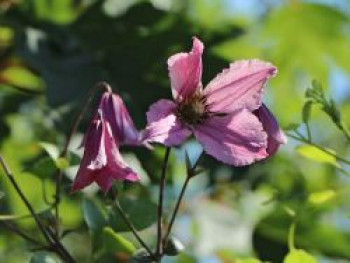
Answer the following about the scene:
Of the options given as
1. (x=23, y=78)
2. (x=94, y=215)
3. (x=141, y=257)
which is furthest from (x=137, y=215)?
(x=23, y=78)

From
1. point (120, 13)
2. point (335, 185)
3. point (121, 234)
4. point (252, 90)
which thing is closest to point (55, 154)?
point (121, 234)

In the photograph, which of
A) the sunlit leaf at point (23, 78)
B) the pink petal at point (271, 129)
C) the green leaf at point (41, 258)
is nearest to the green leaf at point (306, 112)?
the pink petal at point (271, 129)

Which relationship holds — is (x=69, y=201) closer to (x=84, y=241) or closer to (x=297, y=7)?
(x=84, y=241)

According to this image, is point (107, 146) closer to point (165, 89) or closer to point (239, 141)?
point (239, 141)

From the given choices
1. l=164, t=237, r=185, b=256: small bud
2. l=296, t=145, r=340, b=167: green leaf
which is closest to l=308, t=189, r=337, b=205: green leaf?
l=296, t=145, r=340, b=167: green leaf

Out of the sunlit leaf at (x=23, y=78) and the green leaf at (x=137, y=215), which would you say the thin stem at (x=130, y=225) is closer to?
the green leaf at (x=137, y=215)
